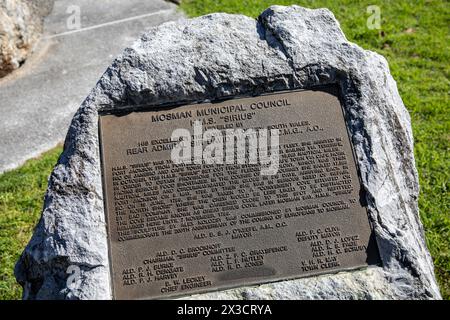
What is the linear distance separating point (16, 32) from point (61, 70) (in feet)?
3.10

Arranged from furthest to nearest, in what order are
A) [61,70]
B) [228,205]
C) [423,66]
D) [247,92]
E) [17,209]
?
[61,70] → [423,66] → [17,209] → [247,92] → [228,205]

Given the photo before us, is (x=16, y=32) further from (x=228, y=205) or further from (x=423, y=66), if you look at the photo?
(x=423, y=66)

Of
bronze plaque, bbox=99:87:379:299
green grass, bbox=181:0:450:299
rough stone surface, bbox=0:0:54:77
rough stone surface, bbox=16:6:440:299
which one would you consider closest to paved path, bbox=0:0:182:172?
rough stone surface, bbox=0:0:54:77

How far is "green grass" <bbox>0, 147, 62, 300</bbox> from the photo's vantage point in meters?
4.61

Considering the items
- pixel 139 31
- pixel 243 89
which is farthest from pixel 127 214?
pixel 139 31

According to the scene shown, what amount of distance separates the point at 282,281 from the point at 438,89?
15.1ft

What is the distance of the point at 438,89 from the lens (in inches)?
266

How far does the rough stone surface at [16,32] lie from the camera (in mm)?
7602

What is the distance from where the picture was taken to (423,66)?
7270mm

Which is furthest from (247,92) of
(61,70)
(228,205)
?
(61,70)

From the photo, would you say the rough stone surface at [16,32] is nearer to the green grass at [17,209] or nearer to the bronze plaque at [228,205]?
the green grass at [17,209]

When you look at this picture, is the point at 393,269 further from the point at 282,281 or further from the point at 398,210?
the point at 282,281

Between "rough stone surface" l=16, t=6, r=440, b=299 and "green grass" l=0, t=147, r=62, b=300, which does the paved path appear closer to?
"green grass" l=0, t=147, r=62, b=300

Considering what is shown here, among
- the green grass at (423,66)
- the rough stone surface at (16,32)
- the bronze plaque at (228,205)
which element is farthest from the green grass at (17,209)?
the green grass at (423,66)
